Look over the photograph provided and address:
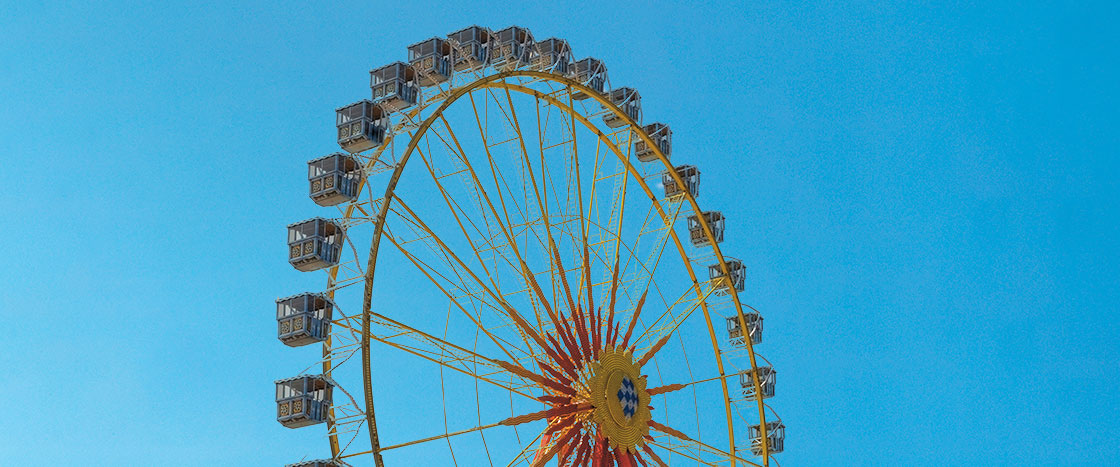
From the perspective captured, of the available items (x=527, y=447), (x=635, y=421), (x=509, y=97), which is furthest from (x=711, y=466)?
(x=509, y=97)

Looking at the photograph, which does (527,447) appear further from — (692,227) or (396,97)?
(692,227)

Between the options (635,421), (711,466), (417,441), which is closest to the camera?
(417,441)

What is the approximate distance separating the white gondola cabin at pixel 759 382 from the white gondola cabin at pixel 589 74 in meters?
6.30

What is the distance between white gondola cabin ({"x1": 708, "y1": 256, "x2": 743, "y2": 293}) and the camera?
107ft

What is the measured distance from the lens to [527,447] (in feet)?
86.0

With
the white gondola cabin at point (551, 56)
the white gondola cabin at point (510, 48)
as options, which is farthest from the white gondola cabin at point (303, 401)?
the white gondola cabin at point (551, 56)

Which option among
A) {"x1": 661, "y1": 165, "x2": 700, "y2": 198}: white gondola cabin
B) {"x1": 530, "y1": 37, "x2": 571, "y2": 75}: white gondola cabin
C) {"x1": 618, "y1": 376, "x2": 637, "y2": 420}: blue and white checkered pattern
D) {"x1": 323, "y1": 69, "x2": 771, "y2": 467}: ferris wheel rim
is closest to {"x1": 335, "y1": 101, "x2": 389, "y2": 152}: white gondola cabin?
{"x1": 323, "y1": 69, "x2": 771, "y2": 467}: ferris wheel rim

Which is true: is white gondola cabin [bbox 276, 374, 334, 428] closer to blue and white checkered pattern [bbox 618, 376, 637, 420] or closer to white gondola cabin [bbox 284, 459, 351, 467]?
white gondola cabin [bbox 284, 459, 351, 467]

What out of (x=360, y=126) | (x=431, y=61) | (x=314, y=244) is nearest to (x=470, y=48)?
(x=431, y=61)

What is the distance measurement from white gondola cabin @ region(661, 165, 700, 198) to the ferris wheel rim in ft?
0.70

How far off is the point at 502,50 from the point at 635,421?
636cm

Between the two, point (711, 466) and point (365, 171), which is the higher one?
point (365, 171)

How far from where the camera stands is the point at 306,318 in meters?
23.9

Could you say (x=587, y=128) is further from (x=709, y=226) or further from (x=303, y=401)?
(x=303, y=401)
